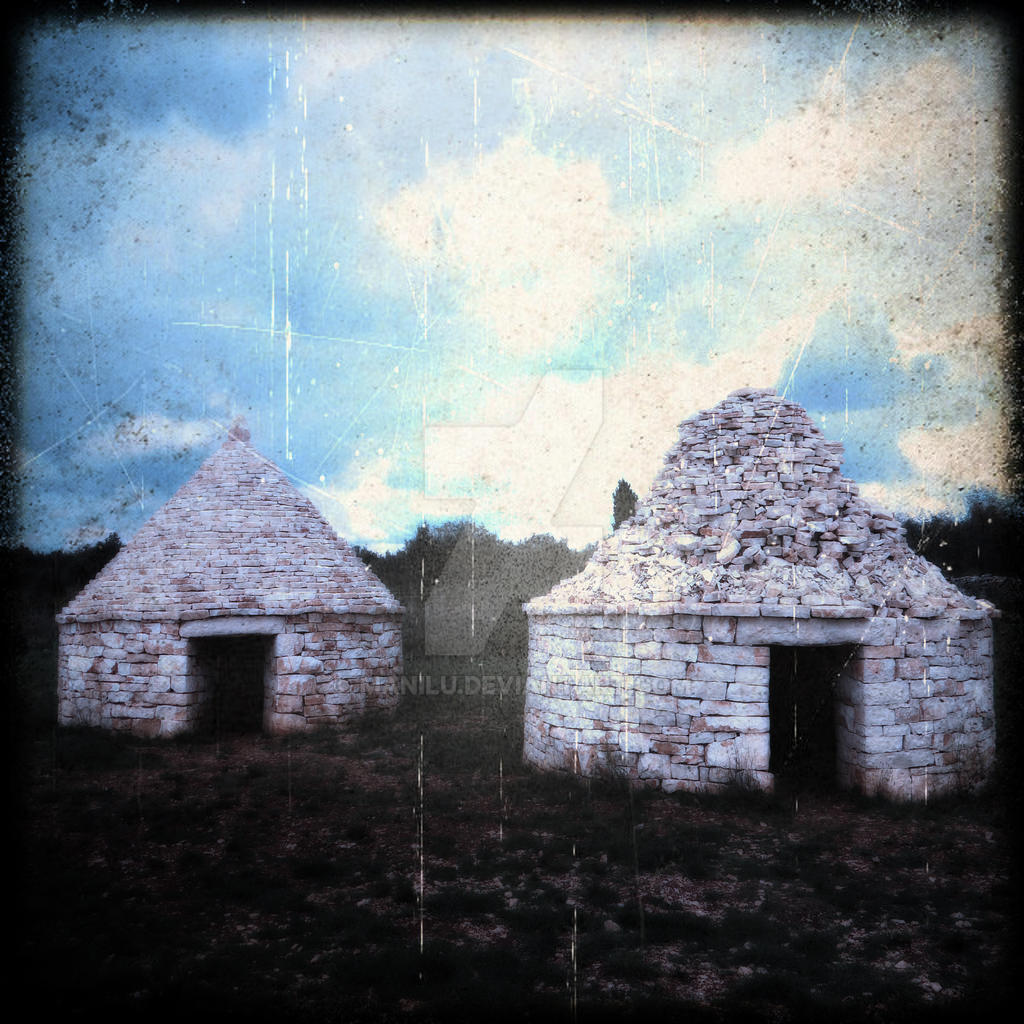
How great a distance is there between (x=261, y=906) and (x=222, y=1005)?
1226 mm

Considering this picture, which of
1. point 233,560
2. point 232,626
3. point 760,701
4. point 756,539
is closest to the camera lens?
point 760,701

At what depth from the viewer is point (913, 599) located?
256 inches

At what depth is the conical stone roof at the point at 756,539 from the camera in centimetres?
643

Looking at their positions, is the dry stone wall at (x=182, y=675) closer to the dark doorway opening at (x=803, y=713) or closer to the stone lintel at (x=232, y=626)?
the stone lintel at (x=232, y=626)

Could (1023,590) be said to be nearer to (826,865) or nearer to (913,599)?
(913,599)

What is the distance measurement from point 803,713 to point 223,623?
7779 mm

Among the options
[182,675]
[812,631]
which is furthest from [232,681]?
[812,631]

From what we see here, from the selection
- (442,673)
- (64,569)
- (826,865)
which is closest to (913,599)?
(826,865)

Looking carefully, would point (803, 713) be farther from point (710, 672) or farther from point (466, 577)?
point (466, 577)

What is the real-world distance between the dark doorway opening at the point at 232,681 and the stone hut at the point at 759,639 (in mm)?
4956

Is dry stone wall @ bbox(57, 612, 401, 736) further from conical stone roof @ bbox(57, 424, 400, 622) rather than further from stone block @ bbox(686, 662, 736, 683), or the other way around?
stone block @ bbox(686, 662, 736, 683)

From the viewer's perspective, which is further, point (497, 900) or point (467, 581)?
point (467, 581)

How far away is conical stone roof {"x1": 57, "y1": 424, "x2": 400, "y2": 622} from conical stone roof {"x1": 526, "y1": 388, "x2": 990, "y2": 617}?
3895 millimetres

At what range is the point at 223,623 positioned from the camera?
30.7 feet
